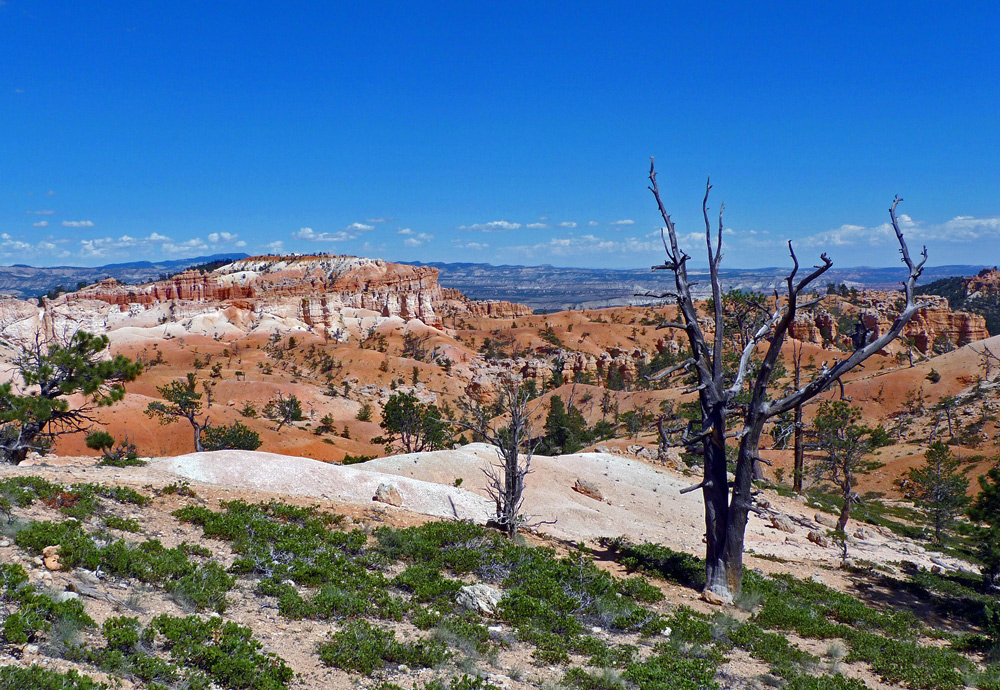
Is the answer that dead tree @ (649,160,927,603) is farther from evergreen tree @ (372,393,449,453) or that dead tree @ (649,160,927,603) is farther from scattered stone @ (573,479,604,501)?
evergreen tree @ (372,393,449,453)

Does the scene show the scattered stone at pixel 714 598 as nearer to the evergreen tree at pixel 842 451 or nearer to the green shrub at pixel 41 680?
the green shrub at pixel 41 680

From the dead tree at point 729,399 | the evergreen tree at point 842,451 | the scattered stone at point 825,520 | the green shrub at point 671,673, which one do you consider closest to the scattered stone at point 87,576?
the green shrub at point 671,673

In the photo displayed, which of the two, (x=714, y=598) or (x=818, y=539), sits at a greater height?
(x=714, y=598)

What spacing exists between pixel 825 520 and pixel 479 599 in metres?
17.5

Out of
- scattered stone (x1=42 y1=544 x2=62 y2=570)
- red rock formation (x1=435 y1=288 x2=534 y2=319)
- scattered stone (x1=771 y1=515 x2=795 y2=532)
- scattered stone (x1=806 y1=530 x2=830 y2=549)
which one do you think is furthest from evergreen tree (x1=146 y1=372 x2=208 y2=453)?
red rock formation (x1=435 y1=288 x2=534 y2=319)

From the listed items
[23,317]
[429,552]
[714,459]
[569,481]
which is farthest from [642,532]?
[23,317]

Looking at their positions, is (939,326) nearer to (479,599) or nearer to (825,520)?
(825,520)

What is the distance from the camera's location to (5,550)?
21.7 feet

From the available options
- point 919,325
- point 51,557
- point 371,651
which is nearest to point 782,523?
point 371,651

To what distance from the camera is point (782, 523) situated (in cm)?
1888

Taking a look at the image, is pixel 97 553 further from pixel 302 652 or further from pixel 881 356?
pixel 881 356

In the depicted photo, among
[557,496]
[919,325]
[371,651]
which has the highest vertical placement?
[371,651]

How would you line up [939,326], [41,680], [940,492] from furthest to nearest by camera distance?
[939,326] < [940,492] < [41,680]

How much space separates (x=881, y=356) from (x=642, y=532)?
212 feet
